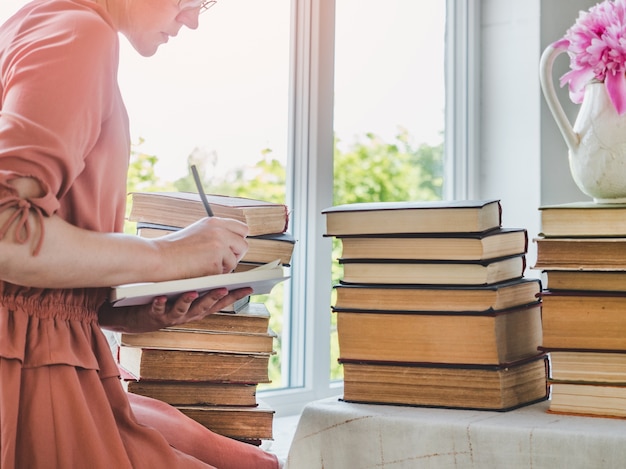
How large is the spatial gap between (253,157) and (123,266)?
1020mm

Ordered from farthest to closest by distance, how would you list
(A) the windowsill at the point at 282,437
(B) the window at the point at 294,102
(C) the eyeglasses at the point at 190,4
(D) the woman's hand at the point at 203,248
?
1. (B) the window at the point at 294,102
2. (A) the windowsill at the point at 282,437
3. (C) the eyeglasses at the point at 190,4
4. (D) the woman's hand at the point at 203,248

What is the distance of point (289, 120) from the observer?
1938 mm

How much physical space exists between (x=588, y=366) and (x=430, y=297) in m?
0.23

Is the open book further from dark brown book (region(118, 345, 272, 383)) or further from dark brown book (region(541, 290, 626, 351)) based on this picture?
dark brown book (region(541, 290, 626, 351))

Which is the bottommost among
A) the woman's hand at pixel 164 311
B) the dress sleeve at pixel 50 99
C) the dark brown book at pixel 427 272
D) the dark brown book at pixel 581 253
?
the woman's hand at pixel 164 311

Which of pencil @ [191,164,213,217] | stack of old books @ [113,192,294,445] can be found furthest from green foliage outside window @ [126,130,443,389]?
pencil @ [191,164,213,217]

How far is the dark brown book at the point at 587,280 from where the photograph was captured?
1.16 metres

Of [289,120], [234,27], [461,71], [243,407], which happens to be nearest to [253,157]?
[289,120]

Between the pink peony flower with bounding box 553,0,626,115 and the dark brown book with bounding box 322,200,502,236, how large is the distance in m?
0.25

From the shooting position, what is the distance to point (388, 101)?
2264mm

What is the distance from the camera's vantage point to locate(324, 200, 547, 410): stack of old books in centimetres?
120

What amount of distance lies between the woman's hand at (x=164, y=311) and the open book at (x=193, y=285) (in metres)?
0.02

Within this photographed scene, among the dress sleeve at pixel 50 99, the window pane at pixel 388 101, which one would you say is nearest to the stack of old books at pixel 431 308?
the dress sleeve at pixel 50 99

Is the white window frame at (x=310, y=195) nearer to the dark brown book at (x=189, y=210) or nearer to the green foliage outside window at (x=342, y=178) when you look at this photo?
the green foliage outside window at (x=342, y=178)
